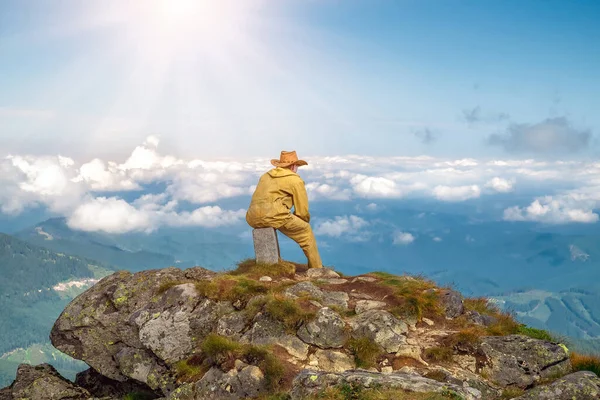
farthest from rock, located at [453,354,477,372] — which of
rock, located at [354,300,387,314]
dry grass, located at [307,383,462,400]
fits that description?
dry grass, located at [307,383,462,400]

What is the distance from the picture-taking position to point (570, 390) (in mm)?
13320

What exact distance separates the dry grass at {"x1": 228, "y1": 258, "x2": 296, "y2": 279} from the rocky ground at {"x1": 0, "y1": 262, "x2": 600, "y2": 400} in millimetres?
152

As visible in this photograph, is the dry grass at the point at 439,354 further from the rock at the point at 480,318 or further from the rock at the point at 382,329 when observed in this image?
the rock at the point at 480,318

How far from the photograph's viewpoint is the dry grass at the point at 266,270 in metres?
24.6

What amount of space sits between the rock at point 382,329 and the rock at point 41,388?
36.0ft

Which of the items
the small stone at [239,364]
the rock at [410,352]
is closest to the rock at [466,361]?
the rock at [410,352]

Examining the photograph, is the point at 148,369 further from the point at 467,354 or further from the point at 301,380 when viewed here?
the point at 467,354

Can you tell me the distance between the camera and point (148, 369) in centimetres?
1959

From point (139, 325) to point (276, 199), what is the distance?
360 inches

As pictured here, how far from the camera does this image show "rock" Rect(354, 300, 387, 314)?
1991 centimetres

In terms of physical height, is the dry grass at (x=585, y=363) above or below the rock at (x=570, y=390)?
below

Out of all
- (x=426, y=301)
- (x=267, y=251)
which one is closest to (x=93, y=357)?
(x=267, y=251)

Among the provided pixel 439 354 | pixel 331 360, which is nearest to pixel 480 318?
pixel 439 354

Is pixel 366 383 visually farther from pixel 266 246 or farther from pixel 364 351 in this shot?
pixel 266 246
